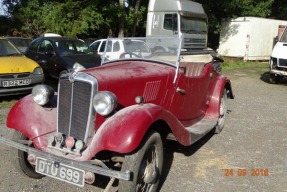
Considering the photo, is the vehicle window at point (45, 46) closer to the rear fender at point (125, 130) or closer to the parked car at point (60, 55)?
the parked car at point (60, 55)

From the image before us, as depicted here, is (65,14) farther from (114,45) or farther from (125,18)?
(114,45)

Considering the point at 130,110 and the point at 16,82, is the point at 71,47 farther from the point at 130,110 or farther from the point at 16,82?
the point at 130,110

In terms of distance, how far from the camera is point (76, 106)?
369 cm

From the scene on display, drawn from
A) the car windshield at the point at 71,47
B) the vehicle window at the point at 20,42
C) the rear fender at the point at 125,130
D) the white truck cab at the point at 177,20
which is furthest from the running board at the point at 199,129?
the vehicle window at the point at 20,42

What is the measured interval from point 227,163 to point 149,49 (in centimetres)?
195

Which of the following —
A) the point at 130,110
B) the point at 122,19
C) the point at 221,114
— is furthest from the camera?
the point at 122,19

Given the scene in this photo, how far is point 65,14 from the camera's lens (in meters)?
19.6

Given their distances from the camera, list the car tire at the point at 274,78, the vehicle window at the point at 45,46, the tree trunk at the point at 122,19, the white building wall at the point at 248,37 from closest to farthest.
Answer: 1. the vehicle window at the point at 45,46
2. the car tire at the point at 274,78
3. the tree trunk at the point at 122,19
4. the white building wall at the point at 248,37

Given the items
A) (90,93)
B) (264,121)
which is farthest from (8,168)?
(264,121)

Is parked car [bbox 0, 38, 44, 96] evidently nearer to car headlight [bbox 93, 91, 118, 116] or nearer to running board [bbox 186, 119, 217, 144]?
running board [bbox 186, 119, 217, 144]

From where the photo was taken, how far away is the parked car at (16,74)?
795 cm

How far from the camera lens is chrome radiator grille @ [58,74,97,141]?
11.8ft

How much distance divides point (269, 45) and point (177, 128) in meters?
19.5
